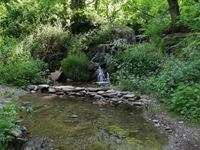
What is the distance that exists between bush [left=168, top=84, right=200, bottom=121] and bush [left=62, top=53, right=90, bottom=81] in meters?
5.69

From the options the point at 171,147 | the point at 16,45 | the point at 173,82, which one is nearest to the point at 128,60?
the point at 173,82

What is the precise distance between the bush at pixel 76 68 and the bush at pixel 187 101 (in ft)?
18.7

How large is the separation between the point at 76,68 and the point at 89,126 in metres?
6.67

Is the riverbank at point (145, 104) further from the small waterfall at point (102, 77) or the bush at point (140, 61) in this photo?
the small waterfall at point (102, 77)

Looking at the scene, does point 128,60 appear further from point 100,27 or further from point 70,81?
point 100,27

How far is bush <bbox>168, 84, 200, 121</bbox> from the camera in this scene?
9773 millimetres

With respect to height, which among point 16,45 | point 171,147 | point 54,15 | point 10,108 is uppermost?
point 54,15

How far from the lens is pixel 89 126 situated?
943 cm

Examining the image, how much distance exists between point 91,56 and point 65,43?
145 cm

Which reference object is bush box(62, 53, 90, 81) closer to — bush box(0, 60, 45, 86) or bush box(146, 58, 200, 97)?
bush box(0, 60, 45, 86)

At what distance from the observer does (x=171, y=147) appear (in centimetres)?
793

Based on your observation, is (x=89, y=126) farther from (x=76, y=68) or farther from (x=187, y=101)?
(x=76, y=68)

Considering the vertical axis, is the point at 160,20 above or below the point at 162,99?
above

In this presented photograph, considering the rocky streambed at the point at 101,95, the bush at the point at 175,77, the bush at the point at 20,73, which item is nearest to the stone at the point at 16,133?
the rocky streambed at the point at 101,95
